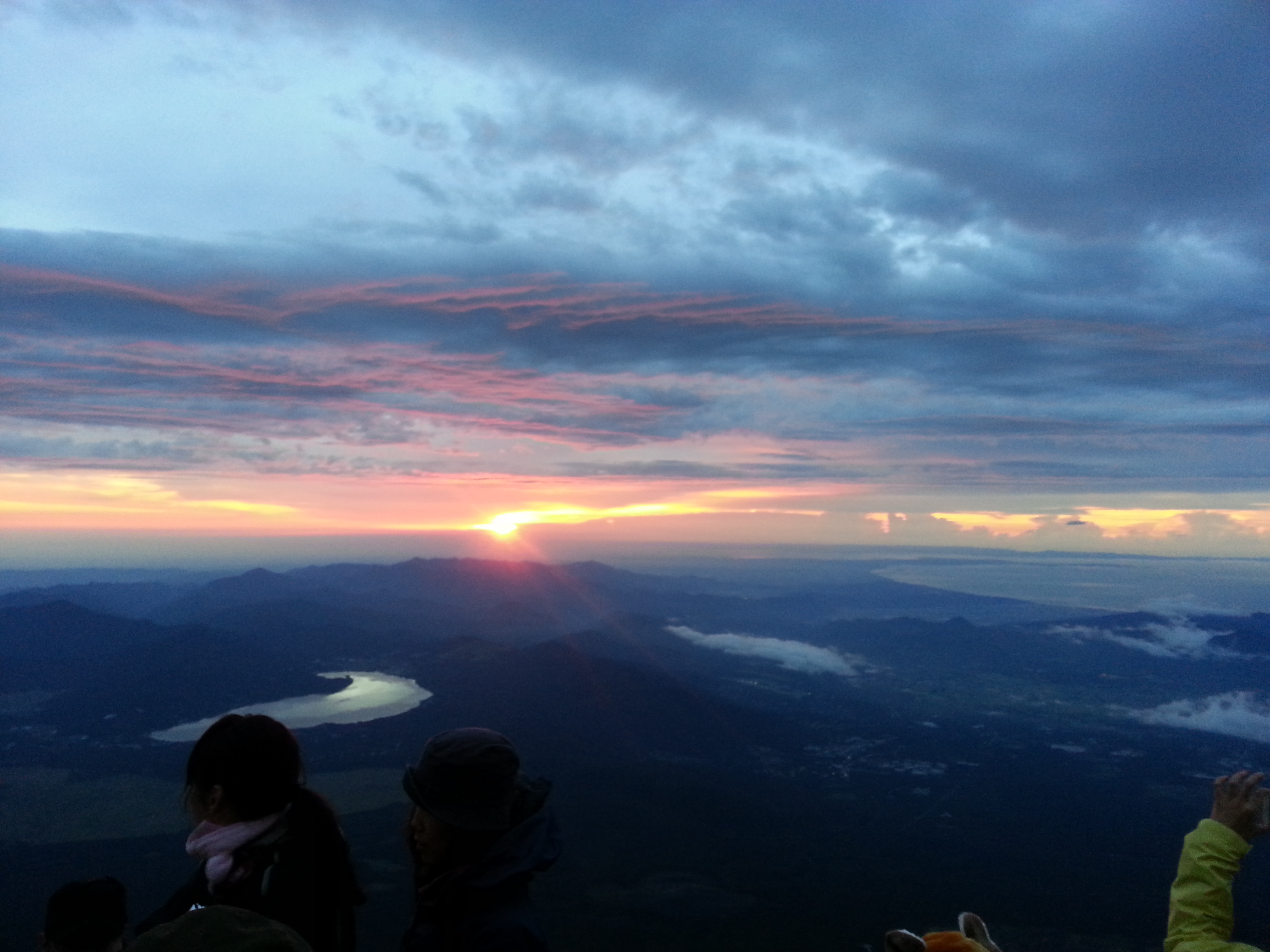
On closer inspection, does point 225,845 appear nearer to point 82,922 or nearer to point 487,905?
point 487,905

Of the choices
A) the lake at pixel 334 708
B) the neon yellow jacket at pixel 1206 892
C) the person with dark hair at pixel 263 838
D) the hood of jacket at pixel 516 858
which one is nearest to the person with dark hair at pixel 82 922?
the person with dark hair at pixel 263 838

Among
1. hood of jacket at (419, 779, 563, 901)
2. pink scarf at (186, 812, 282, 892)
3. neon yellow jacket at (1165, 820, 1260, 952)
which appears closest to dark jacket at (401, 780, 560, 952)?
hood of jacket at (419, 779, 563, 901)

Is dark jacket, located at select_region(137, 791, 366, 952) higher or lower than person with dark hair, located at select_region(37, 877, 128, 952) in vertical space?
higher

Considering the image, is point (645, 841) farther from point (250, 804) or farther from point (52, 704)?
point (52, 704)

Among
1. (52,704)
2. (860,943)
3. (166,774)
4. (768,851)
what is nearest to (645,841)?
(768,851)

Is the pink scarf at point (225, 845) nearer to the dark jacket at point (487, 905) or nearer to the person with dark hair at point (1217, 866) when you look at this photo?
Result: the dark jacket at point (487, 905)

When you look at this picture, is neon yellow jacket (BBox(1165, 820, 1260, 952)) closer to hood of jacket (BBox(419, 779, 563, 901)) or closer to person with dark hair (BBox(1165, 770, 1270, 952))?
person with dark hair (BBox(1165, 770, 1270, 952))
